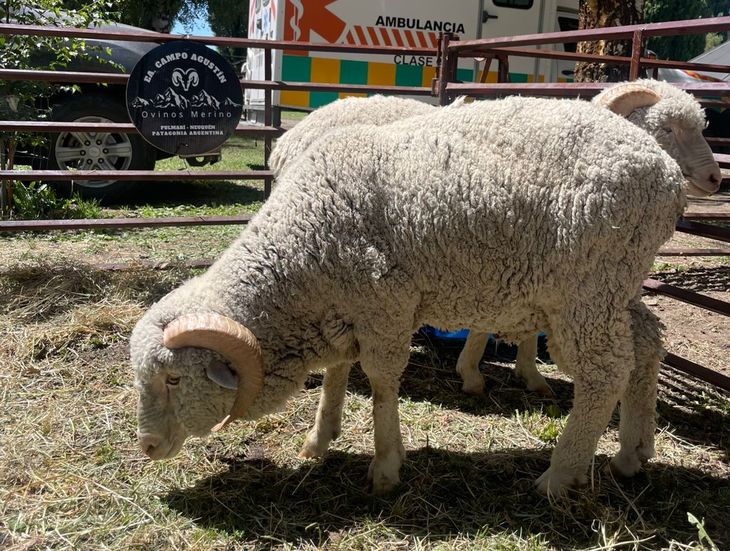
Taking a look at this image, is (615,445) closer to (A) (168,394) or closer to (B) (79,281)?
(A) (168,394)

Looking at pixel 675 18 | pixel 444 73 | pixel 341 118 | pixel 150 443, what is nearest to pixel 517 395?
pixel 341 118

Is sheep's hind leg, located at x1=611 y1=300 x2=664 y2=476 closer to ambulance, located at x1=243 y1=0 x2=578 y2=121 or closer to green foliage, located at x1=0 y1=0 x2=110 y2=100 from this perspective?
green foliage, located at x1=0 y1=0 x2=110 y2=100

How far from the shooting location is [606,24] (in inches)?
333

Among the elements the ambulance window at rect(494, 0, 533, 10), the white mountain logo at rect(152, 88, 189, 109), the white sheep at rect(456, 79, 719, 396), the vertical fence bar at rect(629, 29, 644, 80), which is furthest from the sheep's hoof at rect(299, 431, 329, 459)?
the ambulance window at rect(494, 0, 533, 10)

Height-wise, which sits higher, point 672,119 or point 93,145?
point 672,119

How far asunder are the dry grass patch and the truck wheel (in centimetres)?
359

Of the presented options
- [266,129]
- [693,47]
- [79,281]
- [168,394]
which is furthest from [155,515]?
[693,47]

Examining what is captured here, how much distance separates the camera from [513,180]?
10.5 feet

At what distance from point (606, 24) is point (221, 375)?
23.9 feet

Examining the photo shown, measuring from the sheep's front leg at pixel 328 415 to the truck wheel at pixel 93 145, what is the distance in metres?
4.95

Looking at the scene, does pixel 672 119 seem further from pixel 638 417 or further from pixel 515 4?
pixel 515 4

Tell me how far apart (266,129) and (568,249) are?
11.9ft

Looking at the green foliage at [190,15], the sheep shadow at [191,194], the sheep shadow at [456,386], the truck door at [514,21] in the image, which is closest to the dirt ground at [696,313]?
the sheep shadow at [456,386]

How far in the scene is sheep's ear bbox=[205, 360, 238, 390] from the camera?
306 cm
